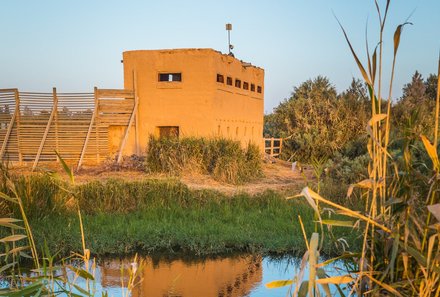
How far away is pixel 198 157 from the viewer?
12.4 meters

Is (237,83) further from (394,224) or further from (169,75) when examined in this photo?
(394,224)

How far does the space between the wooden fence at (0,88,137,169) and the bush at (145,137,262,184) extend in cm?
232

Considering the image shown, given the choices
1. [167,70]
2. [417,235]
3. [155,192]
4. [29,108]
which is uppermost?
[167,70]

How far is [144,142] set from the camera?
15.4m

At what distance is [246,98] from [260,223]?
11.9 meters

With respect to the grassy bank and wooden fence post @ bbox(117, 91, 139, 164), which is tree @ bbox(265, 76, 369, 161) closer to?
wooden fence post @ bbox(117, 91, 139, 164)

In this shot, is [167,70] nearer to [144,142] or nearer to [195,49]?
[195,49]

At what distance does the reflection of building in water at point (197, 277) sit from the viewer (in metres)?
5.02

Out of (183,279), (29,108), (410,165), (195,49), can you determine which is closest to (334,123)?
(195,49)

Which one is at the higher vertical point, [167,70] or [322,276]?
[167,70]

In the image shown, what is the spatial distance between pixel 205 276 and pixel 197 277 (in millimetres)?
98

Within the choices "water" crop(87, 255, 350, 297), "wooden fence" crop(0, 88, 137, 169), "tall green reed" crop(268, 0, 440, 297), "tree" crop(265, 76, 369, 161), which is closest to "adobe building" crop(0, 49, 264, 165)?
"wooden fence" crop(0, 88, 137, 169)

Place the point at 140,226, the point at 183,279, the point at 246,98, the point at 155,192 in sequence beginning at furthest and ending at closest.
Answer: the point at 246,98, the point at 155,192, the point at 140,226, the point at 183,279

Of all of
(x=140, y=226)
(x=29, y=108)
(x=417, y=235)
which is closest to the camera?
(x=417, y=235)
